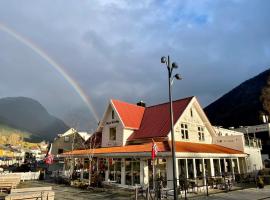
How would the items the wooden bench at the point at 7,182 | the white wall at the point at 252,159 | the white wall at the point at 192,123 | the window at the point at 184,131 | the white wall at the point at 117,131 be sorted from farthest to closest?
the white wall at the point at 252,159 < the white wall at the point at 117,131 < the window at the point at 184,131 < the white wall at the point at 192,123 < the wooden bench at the point at 7,182

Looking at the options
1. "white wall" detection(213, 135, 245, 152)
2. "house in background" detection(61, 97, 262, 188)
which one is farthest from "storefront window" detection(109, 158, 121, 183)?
"white wall" detection(213, 135, 245, 152)

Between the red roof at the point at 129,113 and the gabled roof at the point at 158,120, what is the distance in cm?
65

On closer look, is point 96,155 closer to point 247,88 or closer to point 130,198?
point 130,198

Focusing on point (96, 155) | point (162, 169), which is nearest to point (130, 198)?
point (162, 169)

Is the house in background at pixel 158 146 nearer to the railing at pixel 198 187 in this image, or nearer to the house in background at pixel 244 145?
the house in background at pixel 244 145

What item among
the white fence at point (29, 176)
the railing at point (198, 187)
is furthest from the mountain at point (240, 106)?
the white fence at point (29, 176)

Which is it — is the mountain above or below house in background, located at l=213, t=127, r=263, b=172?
above

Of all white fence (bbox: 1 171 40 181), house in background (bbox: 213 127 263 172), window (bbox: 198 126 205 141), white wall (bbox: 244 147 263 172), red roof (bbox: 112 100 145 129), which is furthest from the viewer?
white fence (bbox: 1 171 40 181)

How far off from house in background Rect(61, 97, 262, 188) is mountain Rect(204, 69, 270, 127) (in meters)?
55.5

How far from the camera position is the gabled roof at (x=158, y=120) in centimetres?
2827

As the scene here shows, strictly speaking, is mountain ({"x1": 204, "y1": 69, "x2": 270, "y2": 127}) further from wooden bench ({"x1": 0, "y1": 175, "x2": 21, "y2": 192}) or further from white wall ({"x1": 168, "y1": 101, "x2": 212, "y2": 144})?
wooden bench ({"x1": 0, "y1": 175, "x2": 21, "y2": 192})

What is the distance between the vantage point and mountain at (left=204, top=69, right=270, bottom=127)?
105875 millimetres

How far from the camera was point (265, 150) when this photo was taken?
68562 millimetres

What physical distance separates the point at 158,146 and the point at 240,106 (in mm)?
109369
